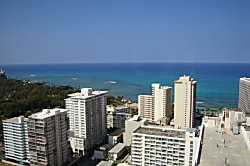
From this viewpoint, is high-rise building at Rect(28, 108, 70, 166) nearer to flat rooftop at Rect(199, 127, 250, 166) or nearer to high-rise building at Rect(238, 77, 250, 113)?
flat rooftop at Rect(199, 127, 250, 166)

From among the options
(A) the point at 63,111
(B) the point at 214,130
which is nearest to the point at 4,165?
(A) the point at 63,111

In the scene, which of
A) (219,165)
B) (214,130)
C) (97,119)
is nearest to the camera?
(219,165)

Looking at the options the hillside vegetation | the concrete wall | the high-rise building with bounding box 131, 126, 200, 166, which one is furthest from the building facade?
the concrete wall

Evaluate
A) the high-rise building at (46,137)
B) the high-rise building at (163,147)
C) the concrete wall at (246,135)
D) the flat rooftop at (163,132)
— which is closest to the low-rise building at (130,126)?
the flat rooftop at (163,132)

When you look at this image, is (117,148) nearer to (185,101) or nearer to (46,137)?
(46,137)

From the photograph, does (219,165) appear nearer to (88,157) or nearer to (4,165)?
(88,157)

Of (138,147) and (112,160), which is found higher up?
(138,147)
